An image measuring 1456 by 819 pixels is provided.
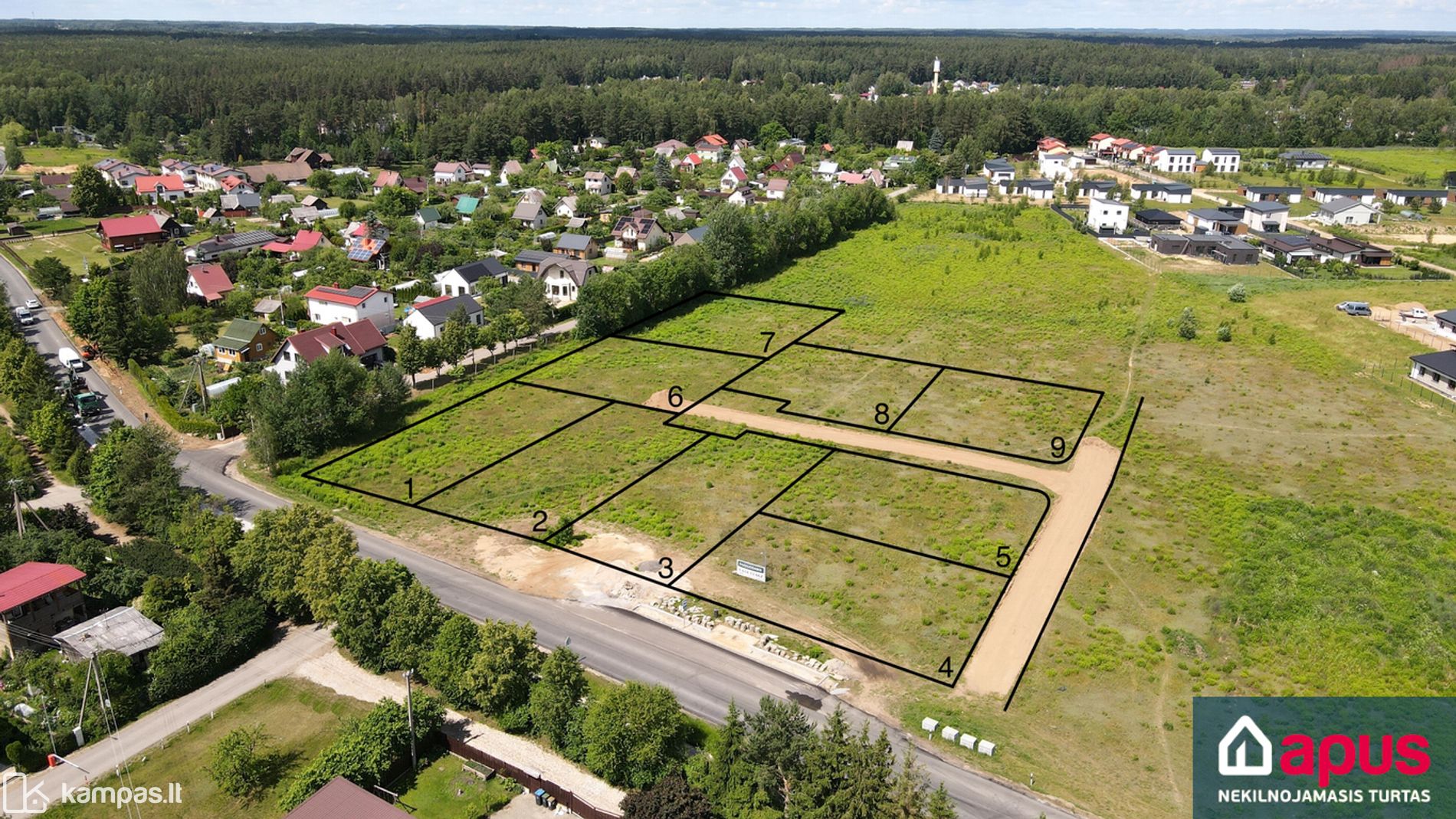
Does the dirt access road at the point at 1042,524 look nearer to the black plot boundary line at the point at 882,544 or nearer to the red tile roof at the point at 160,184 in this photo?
the black plot boundary line at the point at 882,544

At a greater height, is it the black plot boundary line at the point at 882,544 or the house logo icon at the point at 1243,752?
the black plot boundary line at the point at 882,544

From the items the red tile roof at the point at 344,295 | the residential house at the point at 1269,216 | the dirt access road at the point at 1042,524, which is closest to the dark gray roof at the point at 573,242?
the red tile roof at the point at 344,295

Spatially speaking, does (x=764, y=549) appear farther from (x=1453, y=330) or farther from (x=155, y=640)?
(x=1453, y=330)

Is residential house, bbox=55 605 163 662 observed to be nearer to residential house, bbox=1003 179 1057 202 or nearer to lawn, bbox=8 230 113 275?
lawn, bbox=8 230 113 275

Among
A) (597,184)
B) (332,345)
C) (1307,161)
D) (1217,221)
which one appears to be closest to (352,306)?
(332,345)

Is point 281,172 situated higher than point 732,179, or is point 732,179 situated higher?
point 281,172

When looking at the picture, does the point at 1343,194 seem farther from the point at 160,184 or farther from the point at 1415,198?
the point at 160,184

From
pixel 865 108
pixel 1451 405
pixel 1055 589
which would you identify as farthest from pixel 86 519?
pixel 865 108
